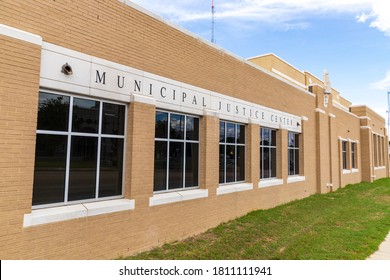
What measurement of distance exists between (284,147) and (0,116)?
11.5 metres

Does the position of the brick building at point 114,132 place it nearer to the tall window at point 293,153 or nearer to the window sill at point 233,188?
the window sill at point 233,188

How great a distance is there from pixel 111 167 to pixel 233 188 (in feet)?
15.8

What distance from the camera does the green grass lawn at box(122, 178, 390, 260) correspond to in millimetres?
6609

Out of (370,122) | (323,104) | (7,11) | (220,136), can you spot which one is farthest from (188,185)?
(370,122)

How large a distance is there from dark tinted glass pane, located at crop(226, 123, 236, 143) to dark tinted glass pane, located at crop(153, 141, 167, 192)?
10.4ft

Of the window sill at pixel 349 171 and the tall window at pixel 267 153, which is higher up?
the tall window at pixel 267 153

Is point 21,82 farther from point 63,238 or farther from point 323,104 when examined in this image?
point 323,104

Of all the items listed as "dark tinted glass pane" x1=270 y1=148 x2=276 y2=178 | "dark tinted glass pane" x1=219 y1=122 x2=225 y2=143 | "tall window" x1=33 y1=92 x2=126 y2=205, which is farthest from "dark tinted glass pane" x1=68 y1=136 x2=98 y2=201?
"dark tinted glass pane" x1=270 y1=148 x2=276 y2=178

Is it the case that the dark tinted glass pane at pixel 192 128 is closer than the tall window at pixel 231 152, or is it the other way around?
A: the dark tinted glass pane at pixel 192 128

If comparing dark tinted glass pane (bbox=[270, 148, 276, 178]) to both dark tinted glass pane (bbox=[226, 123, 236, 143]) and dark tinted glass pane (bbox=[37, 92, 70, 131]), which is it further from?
dark tinted glass pane (bbox=[37, 92, 70, 131])

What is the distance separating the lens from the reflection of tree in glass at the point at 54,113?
17.6 ft

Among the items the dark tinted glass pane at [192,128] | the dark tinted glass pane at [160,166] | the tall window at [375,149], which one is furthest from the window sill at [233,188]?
the tall window at [375,149]

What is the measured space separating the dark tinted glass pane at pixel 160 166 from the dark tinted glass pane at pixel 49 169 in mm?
2448

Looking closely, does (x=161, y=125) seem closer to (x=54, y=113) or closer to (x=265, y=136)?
(x=54, y=113)
